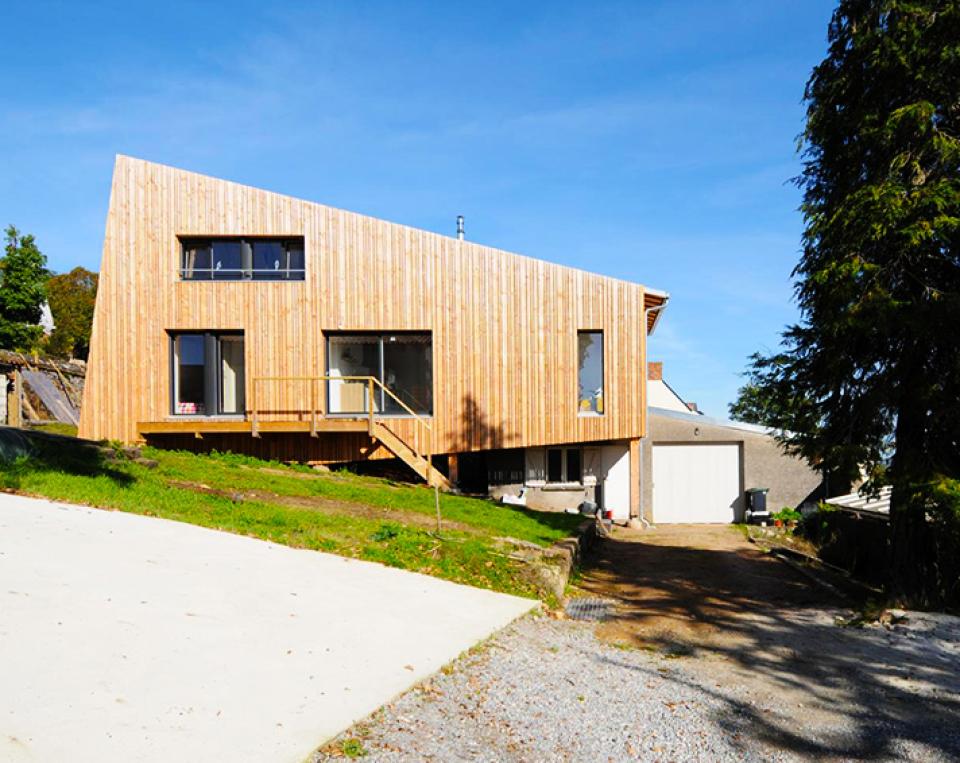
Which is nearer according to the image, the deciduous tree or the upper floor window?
the upper floor window

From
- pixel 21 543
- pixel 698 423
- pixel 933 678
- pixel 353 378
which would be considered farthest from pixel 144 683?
pixel 698 423

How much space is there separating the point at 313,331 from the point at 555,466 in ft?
24.5

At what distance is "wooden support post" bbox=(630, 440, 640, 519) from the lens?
65.3 ft

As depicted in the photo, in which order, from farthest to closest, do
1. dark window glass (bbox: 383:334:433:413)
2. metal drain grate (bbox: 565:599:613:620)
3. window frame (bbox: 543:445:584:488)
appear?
window frame (bbox: 543:445:584:488)
dark window glass (bbox: 383:334:433:413)
metal drain grate (bbox: 565:599:613:620)

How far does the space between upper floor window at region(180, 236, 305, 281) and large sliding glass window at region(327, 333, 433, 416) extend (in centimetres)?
199

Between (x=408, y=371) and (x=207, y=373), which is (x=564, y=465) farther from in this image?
(x=207, y=373)

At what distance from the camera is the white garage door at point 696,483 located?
21734 millimetres

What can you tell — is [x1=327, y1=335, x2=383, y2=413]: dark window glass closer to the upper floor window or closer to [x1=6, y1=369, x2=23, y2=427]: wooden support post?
the upper floor window

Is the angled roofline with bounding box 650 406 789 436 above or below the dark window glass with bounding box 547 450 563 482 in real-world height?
above

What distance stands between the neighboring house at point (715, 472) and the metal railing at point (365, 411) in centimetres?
698

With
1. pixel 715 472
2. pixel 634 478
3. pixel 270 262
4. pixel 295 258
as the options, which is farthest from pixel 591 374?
pixel 270 262

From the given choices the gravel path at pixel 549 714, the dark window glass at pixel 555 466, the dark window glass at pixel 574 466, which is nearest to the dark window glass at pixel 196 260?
the dark window glass at pixel 555 466

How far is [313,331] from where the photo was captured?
17.9 metres

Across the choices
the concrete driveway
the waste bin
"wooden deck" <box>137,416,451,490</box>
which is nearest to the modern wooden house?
"wooden deck" <box>137,416,451,490</box>
